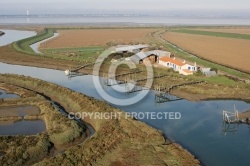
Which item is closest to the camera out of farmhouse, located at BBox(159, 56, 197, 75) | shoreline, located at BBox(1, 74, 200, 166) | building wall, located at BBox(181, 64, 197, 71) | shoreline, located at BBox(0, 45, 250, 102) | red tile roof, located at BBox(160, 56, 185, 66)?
shoreline, located at BBox(1, 74, 200, 166)

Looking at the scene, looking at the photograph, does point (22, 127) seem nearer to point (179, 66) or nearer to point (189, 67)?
point (179, 66)

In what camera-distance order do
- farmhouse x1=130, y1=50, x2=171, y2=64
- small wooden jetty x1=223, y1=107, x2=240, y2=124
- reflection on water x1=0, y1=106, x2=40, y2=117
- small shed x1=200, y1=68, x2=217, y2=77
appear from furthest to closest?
farmhouse x1=130, y1=50, x2=171, y2=64 → small shed x1=200, y1=68, x2=217, y2=77 → reflection on water x1=0, y1=106, x2=40, y2=117 → small wooden jetty x1=223, y1=107, x2=240, y2=124

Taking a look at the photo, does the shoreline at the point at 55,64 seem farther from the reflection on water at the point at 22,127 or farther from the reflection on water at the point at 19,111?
the reflection on water at the point at 22,127

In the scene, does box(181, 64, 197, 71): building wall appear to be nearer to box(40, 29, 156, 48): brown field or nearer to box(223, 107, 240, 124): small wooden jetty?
box(223, 107, 240, 124): small wooden jetty

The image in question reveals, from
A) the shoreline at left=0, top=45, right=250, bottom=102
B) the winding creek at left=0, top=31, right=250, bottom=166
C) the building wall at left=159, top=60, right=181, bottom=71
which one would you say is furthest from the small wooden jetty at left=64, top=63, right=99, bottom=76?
the building wall at left=159, top=60, right=181, bottom=71

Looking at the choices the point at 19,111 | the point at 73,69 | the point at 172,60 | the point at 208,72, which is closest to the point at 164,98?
the point at 208,72

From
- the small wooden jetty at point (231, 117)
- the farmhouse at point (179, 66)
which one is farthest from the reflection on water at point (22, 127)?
the farmhouse at point (179, 66)

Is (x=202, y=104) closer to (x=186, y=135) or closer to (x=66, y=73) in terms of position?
(x=186, y=135)
